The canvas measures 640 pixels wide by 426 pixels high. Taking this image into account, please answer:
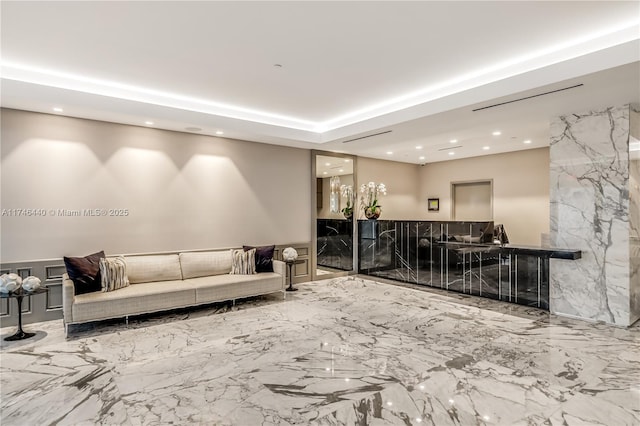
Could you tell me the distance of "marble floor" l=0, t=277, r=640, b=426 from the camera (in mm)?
2619

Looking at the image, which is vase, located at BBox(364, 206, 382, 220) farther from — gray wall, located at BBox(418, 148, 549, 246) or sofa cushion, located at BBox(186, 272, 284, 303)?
sofa cushion, located at BBox(186, 272, 284, 303)

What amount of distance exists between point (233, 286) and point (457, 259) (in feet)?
13.3

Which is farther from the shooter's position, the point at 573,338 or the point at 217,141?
the point at 217,141

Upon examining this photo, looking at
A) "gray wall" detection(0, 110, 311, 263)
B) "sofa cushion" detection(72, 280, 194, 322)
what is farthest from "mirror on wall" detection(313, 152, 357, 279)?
"sofa cushion" detection(72, 280, 194, 322)

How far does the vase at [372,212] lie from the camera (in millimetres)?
8148

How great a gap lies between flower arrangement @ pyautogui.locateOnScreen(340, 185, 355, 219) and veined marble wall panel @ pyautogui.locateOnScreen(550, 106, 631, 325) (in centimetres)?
406

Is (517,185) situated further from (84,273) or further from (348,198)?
(84,273)

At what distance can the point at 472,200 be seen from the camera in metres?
8.93

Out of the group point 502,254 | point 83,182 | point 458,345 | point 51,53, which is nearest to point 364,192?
point 502,254

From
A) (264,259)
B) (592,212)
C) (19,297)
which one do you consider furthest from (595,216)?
(19,297)

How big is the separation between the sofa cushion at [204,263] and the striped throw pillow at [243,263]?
114 millimetres

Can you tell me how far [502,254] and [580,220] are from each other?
4.29 ft

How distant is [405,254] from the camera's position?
7574mm

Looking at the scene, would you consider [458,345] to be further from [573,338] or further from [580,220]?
[580,220]
